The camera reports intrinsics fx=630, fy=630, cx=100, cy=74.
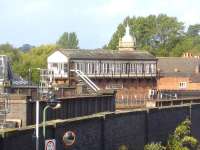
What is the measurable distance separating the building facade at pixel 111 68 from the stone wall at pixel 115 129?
28.5 meters

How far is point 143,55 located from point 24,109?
4863cm

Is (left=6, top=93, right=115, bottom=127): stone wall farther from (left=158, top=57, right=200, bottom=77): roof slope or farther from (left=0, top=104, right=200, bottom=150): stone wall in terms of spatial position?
(left=158, top=57, right=200, bottom=77): roof slope

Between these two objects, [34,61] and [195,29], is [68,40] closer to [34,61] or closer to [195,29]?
[195,29]

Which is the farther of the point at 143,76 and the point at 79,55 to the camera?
the point at 143,76

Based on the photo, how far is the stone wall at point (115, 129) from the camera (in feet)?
66.4

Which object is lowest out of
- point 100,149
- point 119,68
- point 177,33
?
point 100,149

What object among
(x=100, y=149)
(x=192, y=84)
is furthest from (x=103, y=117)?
(x=192, y=84)

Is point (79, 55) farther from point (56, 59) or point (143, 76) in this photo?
point (143, 76)

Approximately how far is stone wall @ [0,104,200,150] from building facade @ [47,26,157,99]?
93.3ft

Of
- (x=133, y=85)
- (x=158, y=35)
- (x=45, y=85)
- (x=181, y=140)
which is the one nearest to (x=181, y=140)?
(x=181, y=140)

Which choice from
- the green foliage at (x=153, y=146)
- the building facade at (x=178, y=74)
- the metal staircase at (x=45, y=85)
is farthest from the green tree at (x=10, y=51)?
the green foliage at (x=153, y=146)

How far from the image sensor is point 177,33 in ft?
419

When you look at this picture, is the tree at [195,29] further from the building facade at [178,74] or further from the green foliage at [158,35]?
the building facade at [178,74]

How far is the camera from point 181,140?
33125 millimetres
